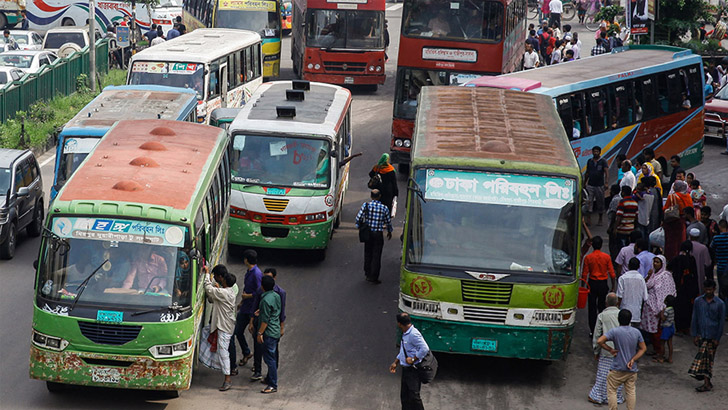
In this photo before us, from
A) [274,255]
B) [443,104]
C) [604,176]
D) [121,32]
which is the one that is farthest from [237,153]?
[121,32]

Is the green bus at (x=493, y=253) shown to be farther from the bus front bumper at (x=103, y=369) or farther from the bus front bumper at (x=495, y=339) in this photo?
the bus front bumper at (x=103, y=369)

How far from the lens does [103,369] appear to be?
11.1 metres

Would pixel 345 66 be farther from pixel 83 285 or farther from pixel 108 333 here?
pixel 108 333

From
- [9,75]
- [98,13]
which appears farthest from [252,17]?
[98,13]

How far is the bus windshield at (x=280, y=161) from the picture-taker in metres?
17.4

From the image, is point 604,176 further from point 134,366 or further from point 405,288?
point 134,366

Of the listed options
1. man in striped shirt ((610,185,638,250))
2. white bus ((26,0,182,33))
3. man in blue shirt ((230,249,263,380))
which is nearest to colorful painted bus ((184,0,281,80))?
white bus ((26,0,182,33))

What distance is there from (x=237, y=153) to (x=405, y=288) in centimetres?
583

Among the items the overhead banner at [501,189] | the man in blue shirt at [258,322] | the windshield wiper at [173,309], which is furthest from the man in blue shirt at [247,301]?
the overhead banner at [501,189]

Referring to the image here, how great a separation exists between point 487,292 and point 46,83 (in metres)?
20.1

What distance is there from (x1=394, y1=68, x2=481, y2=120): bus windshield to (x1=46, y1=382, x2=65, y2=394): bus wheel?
502 inches

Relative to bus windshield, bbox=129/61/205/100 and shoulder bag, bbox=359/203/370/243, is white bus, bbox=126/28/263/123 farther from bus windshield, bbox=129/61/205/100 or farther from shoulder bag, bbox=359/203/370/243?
shoulder bag, bbox=359/203/370/243

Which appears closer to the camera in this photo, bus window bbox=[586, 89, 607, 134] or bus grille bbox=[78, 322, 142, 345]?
bus grille bbox=[78, 322, 142, 345]

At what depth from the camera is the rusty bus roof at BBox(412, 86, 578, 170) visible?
520 inches
